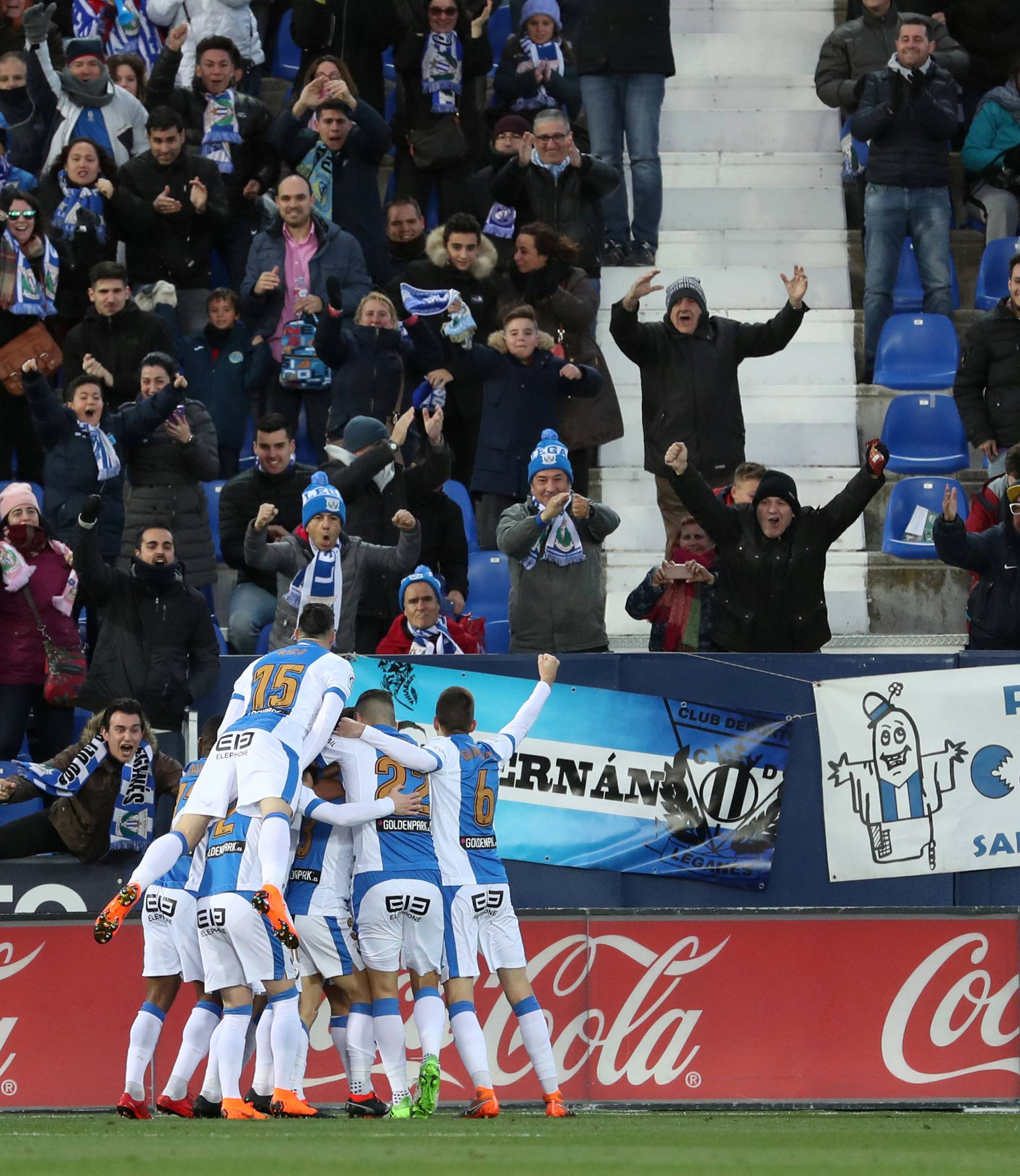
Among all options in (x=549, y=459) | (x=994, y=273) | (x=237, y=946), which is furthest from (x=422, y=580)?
(x=994, y=273)

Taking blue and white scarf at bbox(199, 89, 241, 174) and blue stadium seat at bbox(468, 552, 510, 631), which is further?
blue and white scarf at bbox(199, 89, 241, 174)

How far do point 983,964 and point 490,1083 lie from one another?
9.22 feet

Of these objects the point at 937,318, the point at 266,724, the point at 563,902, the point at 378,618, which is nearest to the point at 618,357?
the point at 937,318

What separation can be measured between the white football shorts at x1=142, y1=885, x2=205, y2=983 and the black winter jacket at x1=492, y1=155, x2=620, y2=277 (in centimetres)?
636

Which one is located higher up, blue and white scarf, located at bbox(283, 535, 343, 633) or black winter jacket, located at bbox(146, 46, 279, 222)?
black winter jacket, located at bbox(146, 46, 279, 222)

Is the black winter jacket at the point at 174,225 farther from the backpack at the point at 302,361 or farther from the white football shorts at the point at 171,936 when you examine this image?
the white football shorts at the point at 171,936

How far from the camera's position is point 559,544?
11438 mm

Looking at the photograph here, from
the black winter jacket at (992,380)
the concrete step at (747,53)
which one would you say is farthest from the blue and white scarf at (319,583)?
the concrete step at (747,53)

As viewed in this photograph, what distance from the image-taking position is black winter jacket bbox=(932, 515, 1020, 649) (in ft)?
36.7

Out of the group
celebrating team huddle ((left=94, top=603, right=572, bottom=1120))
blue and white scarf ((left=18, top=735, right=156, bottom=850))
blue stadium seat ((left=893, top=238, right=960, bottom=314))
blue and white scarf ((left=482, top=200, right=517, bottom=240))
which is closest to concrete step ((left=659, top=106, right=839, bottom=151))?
blue stadium seat ((left=893, top=238, right=960, bottom=314))

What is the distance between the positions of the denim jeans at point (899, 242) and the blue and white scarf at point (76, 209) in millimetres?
5396

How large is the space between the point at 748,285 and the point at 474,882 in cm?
731

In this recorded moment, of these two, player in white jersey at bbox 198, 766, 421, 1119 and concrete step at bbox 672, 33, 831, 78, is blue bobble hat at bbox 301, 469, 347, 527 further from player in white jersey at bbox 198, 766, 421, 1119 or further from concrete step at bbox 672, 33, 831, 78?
concrete step at bbox 672, 33, 831, 78

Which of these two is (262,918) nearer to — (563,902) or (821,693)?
(563,902)
